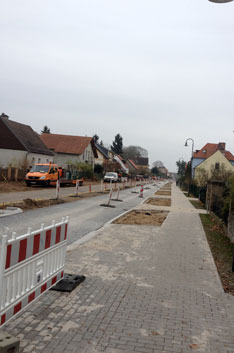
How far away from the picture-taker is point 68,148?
2331 inches

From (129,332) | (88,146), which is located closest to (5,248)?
(129,332)

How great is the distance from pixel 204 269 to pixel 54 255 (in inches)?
133

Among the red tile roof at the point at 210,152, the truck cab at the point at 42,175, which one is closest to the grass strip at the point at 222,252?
the truck cab at the point at 42,175

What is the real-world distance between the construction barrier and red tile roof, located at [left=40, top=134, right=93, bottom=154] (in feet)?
176

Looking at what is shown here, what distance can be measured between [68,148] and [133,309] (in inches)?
2198

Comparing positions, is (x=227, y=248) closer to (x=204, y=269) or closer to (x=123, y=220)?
(x=204, y=269)

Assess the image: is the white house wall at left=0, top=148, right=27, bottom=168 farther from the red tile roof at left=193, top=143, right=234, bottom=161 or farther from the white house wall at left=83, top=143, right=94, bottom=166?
the red tile roof at left=193, top=143, right=234, bottom=161

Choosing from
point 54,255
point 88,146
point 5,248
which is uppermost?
point 88,146

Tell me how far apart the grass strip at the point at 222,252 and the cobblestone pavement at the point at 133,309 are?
7.2 inches

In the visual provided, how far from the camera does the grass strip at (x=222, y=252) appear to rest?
20.2ft

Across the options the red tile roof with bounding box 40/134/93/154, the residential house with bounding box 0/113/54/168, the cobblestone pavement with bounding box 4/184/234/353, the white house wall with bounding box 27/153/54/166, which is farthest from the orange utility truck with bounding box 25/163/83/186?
the red tile roof with bounding box 40/134/93/154

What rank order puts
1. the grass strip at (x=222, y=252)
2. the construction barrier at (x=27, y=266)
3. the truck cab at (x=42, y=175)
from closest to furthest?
the construction barrier at (x=27, y=266)
the grass strip at (x=222, y=252)
the truck cab at (x=42, y=175)

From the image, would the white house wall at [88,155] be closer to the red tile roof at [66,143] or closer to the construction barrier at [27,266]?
the red tile roof at [66,143]

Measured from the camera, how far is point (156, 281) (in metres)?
5.70
